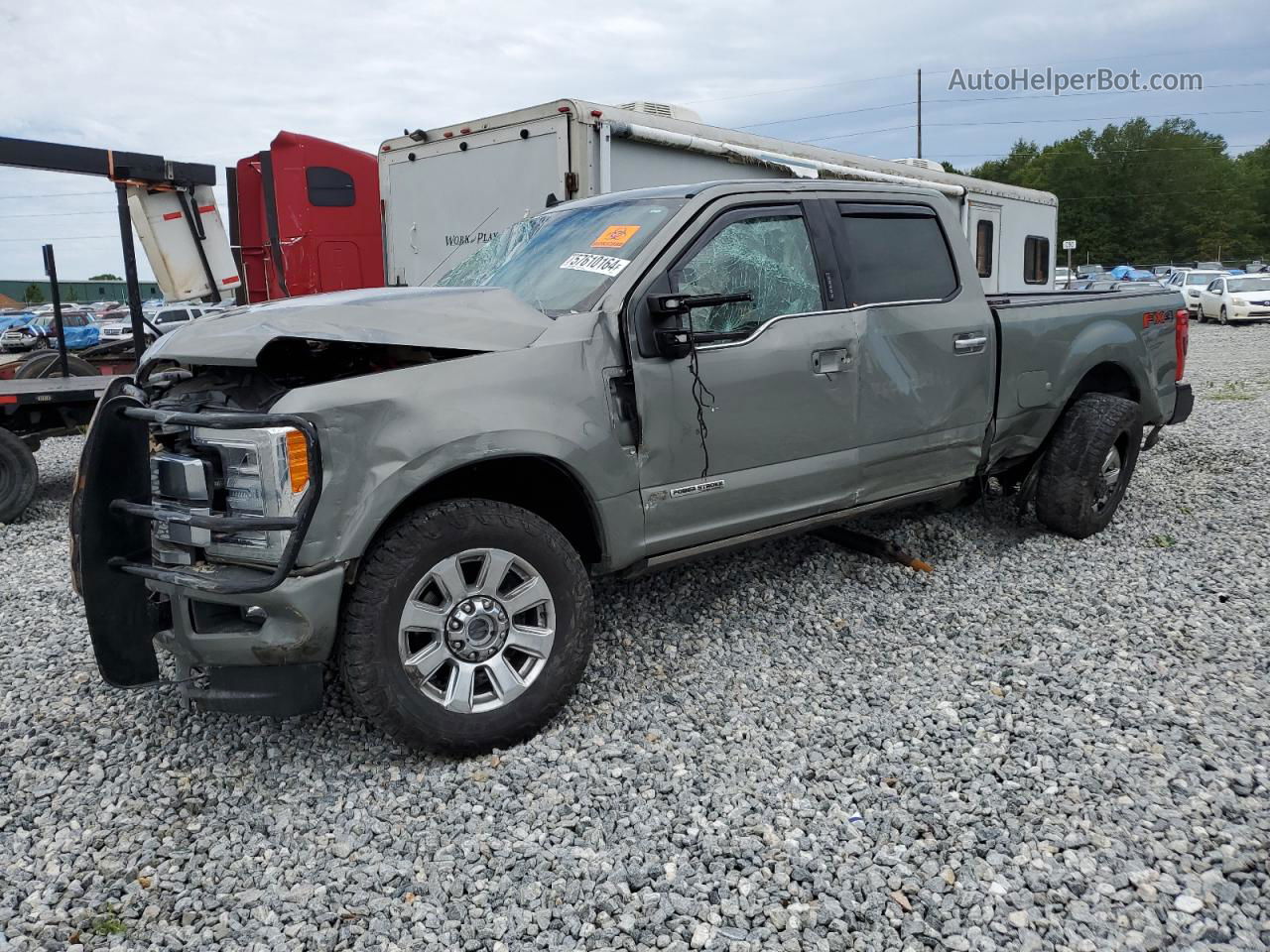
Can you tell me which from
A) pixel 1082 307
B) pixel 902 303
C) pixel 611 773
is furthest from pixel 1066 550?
pixel 611 773

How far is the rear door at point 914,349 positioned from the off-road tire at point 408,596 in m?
1.68

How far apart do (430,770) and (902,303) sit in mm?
2914

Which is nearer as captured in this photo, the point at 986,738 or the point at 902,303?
the point at 986,738

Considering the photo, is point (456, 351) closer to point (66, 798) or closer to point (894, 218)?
point (66, 798)

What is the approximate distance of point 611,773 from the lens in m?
3.33

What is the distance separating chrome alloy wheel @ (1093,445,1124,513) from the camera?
226 inches

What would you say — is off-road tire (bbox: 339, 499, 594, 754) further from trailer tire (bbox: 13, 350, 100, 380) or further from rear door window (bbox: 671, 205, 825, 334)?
trailer tire (bbox: 13, 350, 100, 380)

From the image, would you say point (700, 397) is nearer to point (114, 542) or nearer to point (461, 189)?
point (114, 542)

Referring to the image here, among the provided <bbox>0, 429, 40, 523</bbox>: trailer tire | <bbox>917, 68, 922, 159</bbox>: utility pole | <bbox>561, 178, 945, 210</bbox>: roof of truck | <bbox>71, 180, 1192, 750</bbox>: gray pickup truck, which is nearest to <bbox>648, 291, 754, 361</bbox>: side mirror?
<bbox>71, 180, 1192, 750</bbox>: gray pickup truck

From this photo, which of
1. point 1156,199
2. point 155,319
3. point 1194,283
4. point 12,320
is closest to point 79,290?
point 12,320

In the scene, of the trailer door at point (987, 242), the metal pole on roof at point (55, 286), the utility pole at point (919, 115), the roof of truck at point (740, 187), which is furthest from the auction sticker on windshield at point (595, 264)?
the utility pole at point (919, 115)

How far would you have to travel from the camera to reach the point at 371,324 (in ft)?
10.6

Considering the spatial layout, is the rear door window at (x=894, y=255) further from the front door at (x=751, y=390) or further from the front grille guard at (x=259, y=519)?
the front grille guard at (x=259, y=519)

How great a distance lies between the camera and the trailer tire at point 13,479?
283 inches
